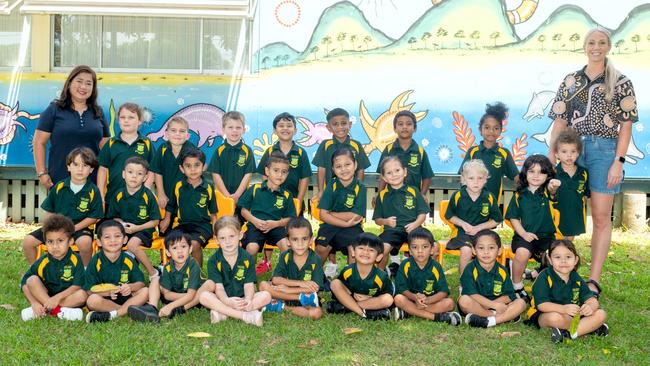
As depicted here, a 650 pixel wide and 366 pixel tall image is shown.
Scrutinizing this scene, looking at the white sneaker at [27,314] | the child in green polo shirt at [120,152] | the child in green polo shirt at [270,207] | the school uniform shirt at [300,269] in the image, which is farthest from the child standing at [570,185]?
the white sneaker at [27,314]


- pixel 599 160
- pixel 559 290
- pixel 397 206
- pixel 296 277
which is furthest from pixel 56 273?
pixel 599 160

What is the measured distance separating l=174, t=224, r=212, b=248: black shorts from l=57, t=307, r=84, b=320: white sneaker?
1.05 meters

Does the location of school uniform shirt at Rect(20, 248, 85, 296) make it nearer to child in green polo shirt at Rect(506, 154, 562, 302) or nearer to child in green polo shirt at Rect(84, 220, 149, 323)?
child in green polo shirt at Rect(84, 220, 149, 323)

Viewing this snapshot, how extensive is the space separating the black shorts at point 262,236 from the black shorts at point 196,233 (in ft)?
0.92

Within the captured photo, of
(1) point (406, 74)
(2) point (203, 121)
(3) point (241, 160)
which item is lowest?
(3) point (241, 160)

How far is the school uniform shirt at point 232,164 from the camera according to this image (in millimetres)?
6137

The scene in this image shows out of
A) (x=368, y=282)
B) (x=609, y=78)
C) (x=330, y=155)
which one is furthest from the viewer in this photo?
(x=330, y=155)

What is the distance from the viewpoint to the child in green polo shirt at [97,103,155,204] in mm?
5676

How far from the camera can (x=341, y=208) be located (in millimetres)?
5723

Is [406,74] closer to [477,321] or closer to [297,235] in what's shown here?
[297,235]

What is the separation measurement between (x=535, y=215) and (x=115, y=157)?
3.18m

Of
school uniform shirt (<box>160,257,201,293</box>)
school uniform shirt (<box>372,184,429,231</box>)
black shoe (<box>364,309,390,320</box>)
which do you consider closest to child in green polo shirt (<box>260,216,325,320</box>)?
black shoe (<box>364,309,390,320</box>)

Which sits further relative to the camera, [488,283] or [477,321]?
[488,283]

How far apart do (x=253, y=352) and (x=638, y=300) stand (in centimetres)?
300
